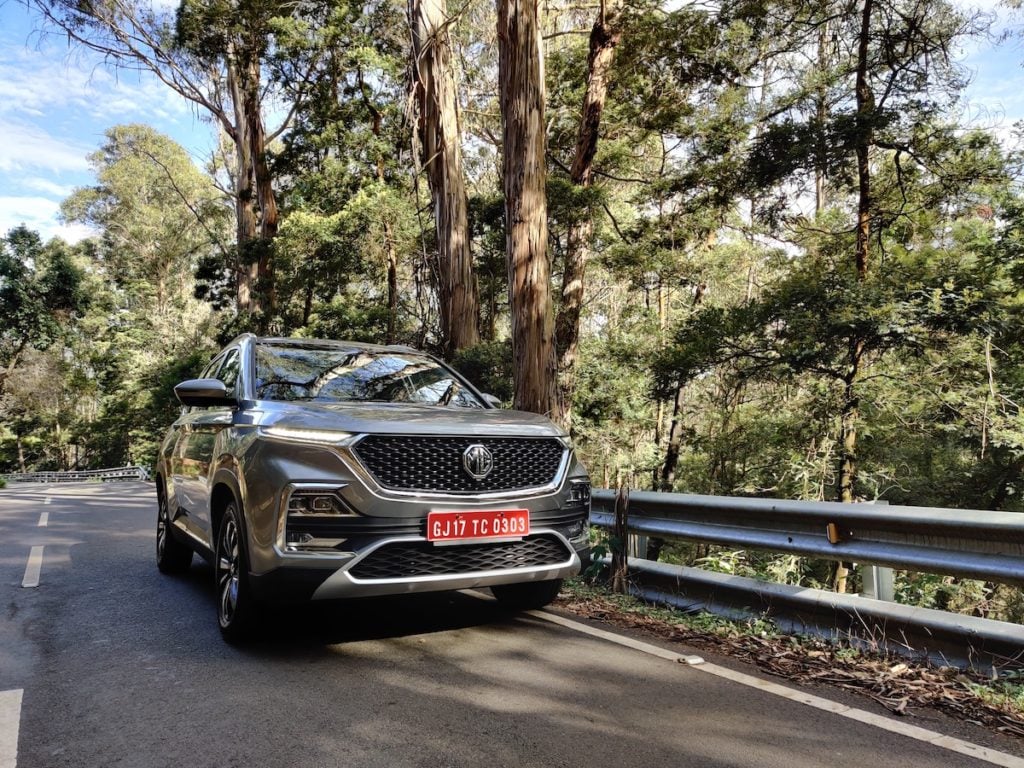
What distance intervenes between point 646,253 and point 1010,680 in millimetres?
13020

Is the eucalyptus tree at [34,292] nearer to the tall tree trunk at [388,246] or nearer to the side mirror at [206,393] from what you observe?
the tall tree trunk at [388,246]

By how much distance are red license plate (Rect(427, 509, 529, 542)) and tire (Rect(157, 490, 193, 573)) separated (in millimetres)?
3478

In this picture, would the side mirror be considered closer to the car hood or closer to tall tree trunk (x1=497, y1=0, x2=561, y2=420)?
the car hood

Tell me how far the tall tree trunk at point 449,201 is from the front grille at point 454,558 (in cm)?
866

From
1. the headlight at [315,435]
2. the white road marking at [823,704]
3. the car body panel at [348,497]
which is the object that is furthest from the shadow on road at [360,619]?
the headlight at [315,435]

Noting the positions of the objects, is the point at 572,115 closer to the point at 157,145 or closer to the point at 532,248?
the point at 532,248

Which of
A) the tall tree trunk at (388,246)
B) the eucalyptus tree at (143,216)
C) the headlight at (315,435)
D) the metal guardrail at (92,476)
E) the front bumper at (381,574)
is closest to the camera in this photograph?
the front bumper at (381,574)

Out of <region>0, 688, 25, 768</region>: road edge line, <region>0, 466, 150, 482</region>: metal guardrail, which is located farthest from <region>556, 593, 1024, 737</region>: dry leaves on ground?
<region>0, 466, 150, 482</region>: metal guardrail

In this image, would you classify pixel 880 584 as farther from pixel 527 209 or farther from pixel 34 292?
pixel 34 292

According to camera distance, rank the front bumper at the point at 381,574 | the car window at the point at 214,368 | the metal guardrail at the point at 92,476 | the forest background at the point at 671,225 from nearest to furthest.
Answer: the front bumper at the point at 381,574, the car window at the point at 214,368, the forest background at the point at 671,225, the metal guardrail at the point at 92,476

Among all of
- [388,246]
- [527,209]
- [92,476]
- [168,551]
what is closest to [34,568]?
[168,551]

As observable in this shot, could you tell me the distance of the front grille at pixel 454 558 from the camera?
3570 mm

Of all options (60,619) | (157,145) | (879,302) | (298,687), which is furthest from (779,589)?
(157,145)

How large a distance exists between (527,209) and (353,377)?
376cm
